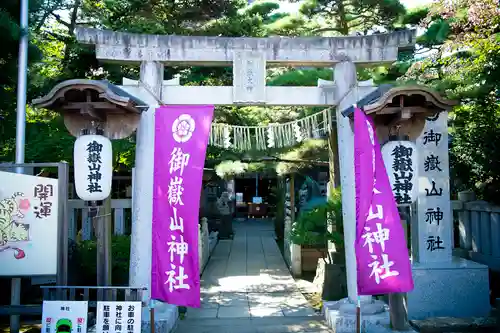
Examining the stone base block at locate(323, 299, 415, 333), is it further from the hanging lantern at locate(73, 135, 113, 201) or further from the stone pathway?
the hanging lantern at locate(73, 135, 113, 201)

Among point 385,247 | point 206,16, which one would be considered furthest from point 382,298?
point 206,16

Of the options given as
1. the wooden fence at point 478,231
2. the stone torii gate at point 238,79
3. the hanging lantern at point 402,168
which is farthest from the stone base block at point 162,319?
the wooden fence at point 478,231

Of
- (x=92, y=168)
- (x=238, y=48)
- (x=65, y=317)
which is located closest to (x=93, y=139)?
(x=92, y=168)

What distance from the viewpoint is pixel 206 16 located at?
1402 cm

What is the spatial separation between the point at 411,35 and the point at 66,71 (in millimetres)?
9375

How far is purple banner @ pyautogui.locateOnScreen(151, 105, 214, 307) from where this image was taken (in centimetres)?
666

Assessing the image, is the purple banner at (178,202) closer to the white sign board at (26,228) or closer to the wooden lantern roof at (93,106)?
the wooden lantern roof at (93,106)

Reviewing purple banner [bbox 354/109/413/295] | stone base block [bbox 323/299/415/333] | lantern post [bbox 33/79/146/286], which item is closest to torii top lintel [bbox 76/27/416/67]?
lantern post [bbox 33/79/146/286]

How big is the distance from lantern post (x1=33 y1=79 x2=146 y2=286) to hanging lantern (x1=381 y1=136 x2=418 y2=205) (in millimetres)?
4255

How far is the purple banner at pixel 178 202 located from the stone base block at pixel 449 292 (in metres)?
4.65

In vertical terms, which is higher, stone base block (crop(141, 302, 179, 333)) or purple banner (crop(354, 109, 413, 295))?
purple banner (crop(354, 109, 413, 295))

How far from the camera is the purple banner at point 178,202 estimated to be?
6.66 m

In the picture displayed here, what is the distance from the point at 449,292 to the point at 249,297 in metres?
4.78

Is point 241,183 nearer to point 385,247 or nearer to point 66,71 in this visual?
point 66,71
